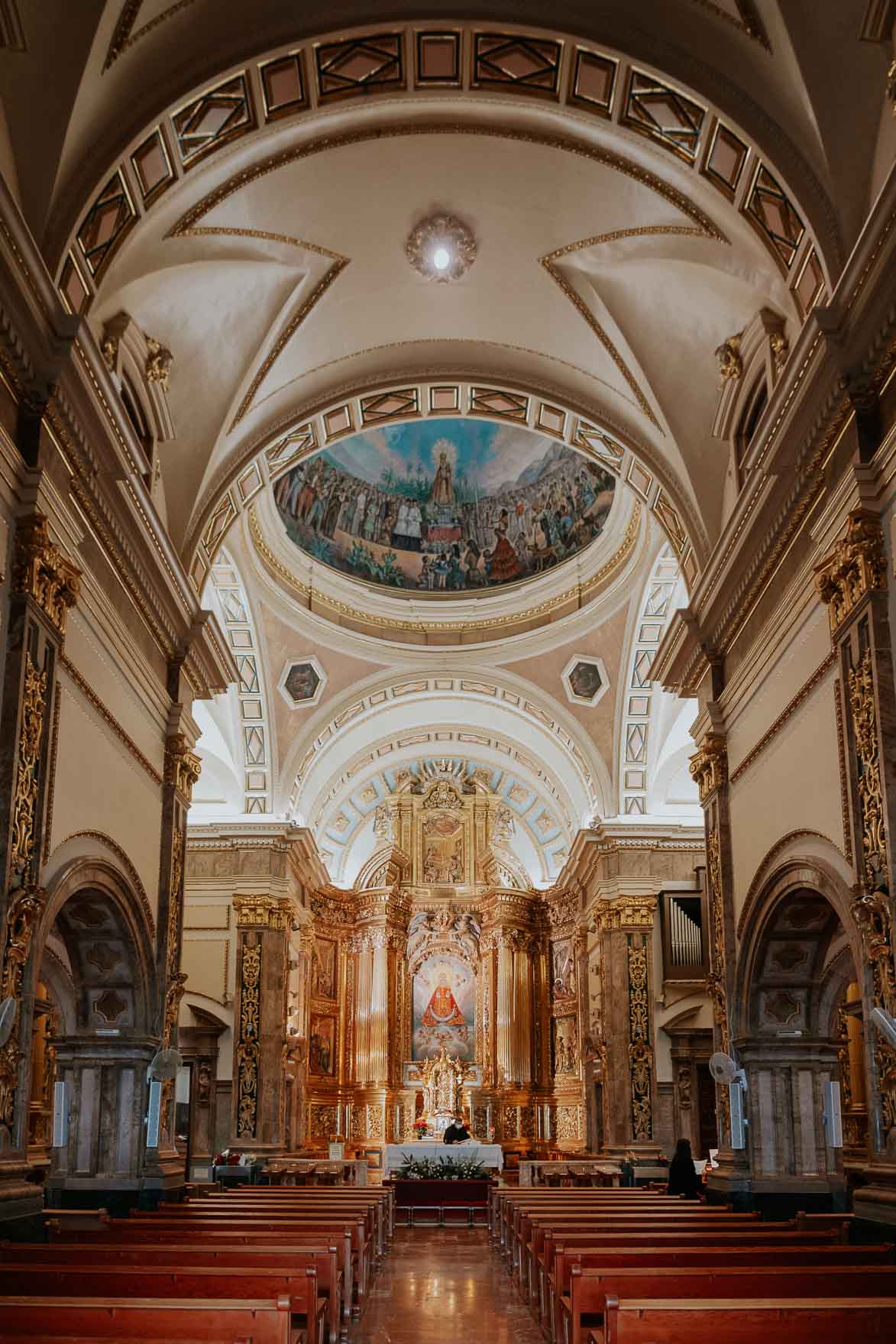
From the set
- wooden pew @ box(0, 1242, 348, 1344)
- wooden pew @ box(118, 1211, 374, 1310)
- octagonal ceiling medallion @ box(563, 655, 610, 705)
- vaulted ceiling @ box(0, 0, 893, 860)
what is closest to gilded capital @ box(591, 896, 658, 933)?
octagonal ceiling medallion @ box(563, 655, 610, 705)

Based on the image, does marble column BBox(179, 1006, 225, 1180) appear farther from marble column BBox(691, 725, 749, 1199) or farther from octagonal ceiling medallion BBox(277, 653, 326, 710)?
marble column BBox(691, 725, 749, 1199)

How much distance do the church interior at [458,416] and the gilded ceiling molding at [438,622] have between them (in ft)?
0.85

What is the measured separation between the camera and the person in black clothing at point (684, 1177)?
15.6 metres

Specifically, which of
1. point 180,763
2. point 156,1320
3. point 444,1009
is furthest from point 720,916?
point 444,1009

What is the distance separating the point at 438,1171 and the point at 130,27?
19.4 metres

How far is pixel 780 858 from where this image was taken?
12680 mm

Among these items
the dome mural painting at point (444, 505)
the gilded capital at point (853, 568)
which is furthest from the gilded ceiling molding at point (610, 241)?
the dome mural painting at point (444, 505)

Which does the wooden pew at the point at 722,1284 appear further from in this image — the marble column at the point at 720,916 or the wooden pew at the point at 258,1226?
the marble column at the point at 720,916

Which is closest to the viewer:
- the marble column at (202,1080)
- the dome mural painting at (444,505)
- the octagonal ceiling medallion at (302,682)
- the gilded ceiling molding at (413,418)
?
the gilded ceiling molding at (413,418)

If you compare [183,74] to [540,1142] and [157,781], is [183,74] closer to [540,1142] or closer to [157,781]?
[157,781]

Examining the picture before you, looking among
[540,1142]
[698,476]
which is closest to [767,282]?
[698,476]

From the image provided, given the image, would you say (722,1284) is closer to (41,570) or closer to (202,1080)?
(41,570)

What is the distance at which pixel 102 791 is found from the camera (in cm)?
1284

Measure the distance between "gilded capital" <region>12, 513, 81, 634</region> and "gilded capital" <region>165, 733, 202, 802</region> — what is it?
5001 millimetres
